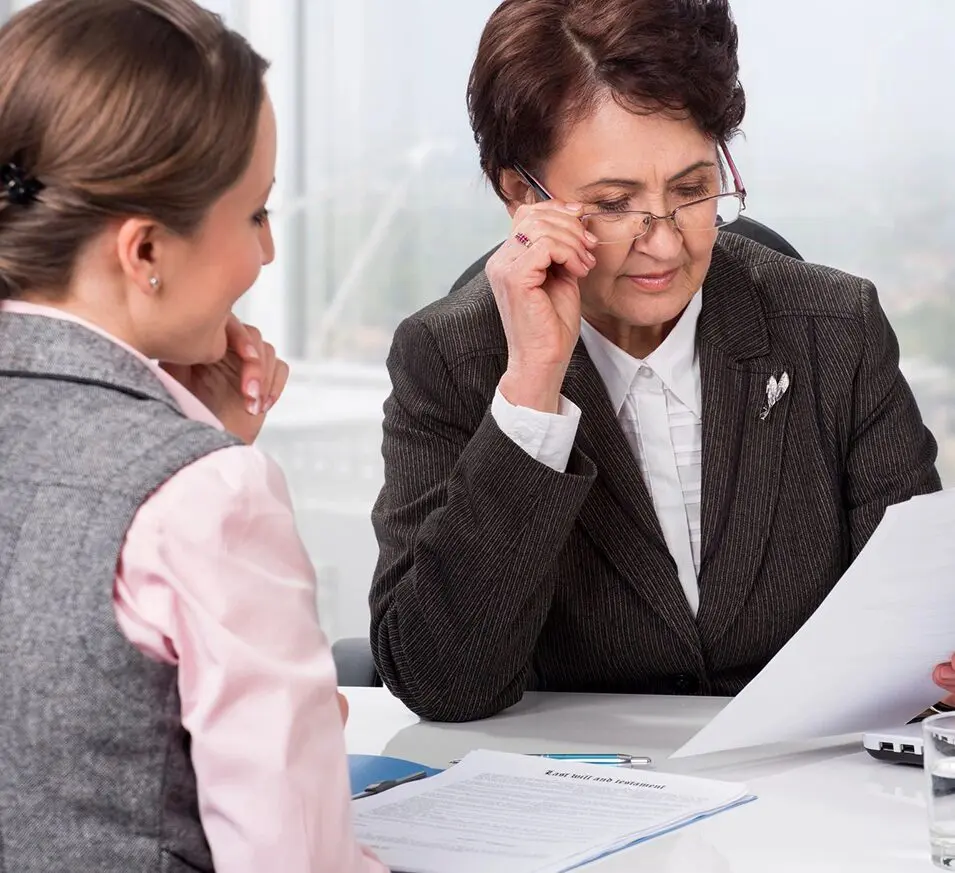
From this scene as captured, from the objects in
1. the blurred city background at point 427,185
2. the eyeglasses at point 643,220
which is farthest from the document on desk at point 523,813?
the blurred city background at point 427,185

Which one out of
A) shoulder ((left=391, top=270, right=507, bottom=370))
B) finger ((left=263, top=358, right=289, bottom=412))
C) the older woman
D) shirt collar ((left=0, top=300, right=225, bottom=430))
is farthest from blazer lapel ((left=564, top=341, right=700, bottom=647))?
shirt collar ((left=0, top=300, right=225, bottom=430))

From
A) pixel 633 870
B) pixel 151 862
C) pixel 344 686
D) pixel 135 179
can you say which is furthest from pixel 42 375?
pixel 344 686

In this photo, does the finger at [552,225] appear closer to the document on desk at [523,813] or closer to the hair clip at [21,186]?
the document on desk at [523,813]

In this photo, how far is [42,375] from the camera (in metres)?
0.87

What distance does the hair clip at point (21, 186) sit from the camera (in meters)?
0.88

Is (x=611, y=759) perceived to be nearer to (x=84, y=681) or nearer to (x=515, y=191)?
(x=84, y=681)

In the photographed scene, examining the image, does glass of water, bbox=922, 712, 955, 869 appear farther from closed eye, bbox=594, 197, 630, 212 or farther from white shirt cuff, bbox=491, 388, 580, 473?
closed eye, bbox=594, 197, 630, 212

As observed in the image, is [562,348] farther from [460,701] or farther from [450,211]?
[450,211]

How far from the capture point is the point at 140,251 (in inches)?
36.1

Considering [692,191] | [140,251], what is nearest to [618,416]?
[692,191]

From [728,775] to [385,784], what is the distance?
32 centimetres

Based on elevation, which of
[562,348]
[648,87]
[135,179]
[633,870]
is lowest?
[633,870]

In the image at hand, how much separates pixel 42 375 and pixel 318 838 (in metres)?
0.33

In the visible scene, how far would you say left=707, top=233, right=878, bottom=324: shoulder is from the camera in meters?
1.80
